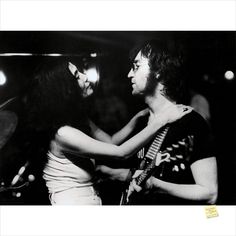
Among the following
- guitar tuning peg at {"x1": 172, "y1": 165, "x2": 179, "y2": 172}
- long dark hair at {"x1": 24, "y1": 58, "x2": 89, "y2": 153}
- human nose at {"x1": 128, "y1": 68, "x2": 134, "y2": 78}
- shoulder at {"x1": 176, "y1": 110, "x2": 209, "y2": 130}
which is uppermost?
human nose at {"x1": 128, "y1": 68, "x2": 134, "y2": 78}

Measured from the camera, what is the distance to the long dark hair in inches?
88.8

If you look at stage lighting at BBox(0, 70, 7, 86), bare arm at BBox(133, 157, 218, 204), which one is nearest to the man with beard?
bare arm at BBox(133, 157, 218, 204)

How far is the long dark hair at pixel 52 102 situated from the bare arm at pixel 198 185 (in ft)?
→ 2.09

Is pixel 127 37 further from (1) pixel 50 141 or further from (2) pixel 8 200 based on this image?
(2) pixel 8 200

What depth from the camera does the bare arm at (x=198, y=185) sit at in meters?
2.23

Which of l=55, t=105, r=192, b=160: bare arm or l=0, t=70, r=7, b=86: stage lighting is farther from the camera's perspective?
l=0, t=70, r=7, b=86: stage lighting

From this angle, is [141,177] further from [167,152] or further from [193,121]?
[193,121]

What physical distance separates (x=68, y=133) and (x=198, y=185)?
0.97m

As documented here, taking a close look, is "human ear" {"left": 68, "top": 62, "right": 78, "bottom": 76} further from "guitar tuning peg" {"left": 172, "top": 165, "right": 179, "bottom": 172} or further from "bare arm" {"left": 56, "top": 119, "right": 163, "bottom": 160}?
"guitar tuning peg" {"left": 172, "top": 165, "right": 179, "bottom": 172}

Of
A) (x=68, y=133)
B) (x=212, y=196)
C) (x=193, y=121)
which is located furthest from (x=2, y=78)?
(x=212, y=196)

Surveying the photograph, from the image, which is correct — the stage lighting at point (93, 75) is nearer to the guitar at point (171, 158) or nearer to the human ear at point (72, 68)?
the human ear at point (72, 68)

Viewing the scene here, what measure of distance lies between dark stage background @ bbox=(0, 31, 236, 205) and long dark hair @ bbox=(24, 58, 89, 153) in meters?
0.07

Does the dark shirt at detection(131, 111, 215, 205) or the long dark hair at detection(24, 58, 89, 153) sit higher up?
the long dark hair at detection(24, 58, 89, 153)
